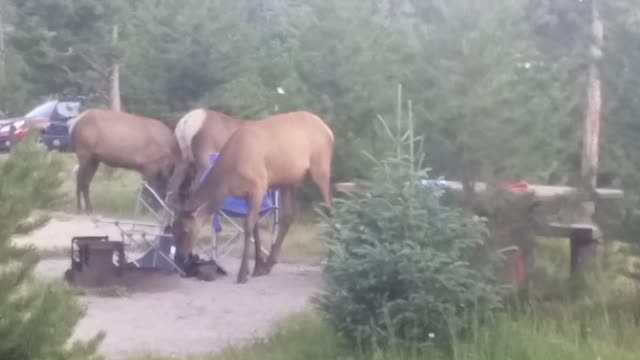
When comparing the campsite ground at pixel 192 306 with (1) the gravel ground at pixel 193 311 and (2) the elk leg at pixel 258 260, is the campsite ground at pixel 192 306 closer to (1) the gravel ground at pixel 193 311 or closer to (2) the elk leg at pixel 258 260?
(1) the gravel ground at pixel 193 311

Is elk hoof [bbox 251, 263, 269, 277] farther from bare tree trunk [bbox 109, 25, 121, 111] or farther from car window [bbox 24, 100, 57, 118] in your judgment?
car window [bbox 24, 100, 57, 118]

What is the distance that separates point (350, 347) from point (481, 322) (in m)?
0.84

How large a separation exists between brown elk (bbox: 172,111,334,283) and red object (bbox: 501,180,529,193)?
4146 mm

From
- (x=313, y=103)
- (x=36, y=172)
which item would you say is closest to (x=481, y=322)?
(x=36, y=172)

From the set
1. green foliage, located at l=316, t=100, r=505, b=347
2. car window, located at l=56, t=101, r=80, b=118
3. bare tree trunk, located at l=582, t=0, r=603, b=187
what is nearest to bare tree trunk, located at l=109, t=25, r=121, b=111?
car window, located at l=56, t=101, r=80, b=118

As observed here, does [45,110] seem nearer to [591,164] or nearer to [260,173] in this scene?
[260,173]

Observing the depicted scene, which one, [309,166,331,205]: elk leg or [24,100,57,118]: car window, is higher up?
[309,166,331,205]: elk leg

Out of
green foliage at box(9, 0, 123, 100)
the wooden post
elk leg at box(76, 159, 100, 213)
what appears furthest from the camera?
green foliage at box(9, 0, 123, 100)

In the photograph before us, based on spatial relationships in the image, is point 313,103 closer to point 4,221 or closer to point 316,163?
point 316,163

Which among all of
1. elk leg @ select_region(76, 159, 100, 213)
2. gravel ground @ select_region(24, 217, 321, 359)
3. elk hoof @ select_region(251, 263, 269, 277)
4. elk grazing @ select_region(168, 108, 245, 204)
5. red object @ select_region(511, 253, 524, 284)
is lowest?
elk hoof @ select_region(251, 263, 269, 277)

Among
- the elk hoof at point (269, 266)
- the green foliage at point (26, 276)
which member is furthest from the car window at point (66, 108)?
the green foliage at point (26, 276)

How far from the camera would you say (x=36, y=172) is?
4.53m

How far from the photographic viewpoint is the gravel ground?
941 cm

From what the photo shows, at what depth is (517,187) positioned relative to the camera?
934 cm
